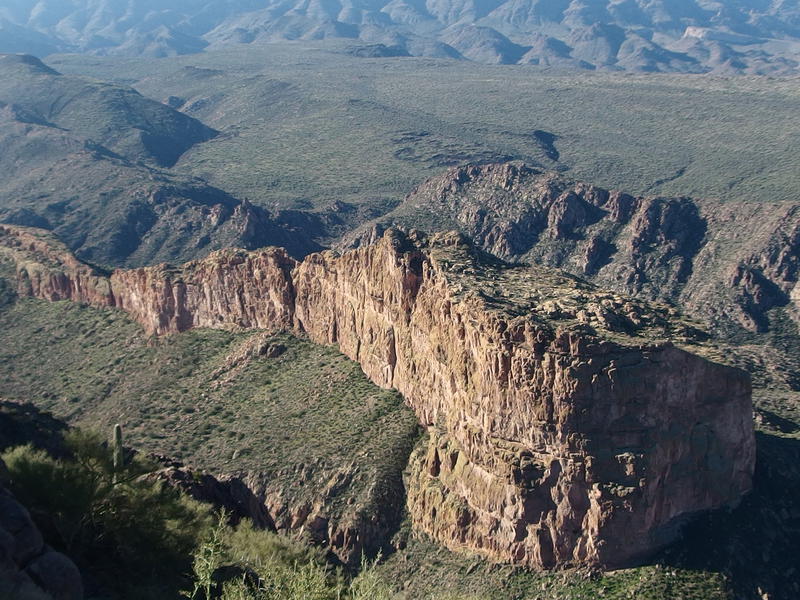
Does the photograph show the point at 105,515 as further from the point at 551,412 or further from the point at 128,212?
the point at 128,212

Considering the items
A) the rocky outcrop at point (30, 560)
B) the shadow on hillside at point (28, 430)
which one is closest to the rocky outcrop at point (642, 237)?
the shadow on hillside at point (28, 430)

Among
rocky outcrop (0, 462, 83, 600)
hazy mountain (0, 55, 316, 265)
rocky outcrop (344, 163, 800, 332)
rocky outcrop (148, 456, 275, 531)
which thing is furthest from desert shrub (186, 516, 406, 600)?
hazy mountain (0, 55, 316, 265)

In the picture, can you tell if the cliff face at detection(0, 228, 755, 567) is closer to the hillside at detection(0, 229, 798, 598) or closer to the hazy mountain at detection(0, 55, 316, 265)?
the hillside at detection(0, 229, 798, 598)

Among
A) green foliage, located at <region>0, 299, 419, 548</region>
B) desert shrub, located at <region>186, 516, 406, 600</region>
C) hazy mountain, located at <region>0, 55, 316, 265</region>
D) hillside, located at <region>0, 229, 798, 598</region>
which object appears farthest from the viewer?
hazy mountain, located at <region>0, 55, 316, 265</region>

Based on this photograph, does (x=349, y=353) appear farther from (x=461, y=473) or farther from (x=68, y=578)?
(x=68, y=578)

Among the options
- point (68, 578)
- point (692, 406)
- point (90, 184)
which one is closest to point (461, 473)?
point (692, 406)
